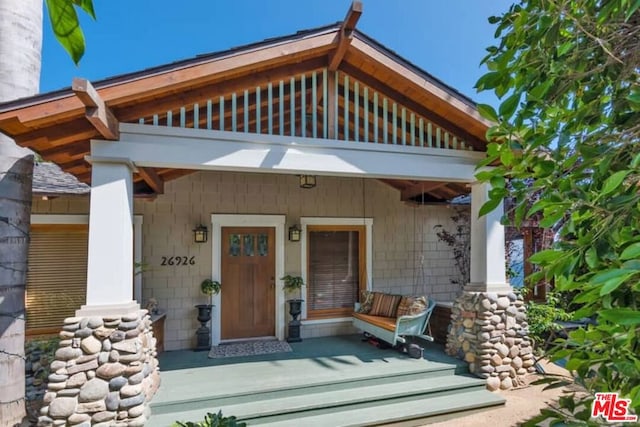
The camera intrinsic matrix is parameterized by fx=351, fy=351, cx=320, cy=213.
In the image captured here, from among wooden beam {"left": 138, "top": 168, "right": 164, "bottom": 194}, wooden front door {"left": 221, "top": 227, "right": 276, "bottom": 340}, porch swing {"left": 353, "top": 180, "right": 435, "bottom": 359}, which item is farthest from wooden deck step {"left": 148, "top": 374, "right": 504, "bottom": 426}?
wooden beam {"left": 138, "top": 168, "right": 164, "bottom": 194}

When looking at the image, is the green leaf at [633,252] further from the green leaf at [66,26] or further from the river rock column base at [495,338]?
the river rock column base at [495,338]

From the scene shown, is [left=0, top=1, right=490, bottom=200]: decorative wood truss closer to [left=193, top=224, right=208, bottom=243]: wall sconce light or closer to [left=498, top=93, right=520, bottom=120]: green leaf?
[left=193, top=224, right=208, bottom=243]: wall sconce light

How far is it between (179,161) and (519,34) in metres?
3.51

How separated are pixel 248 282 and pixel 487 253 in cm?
409

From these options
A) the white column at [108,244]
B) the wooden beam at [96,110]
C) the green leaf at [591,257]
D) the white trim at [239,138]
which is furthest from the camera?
the white trim at [239,138]

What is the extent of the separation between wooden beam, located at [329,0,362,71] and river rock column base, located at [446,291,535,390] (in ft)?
12.7

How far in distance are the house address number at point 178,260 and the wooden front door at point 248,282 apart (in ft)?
1.80

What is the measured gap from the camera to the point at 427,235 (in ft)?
25.0

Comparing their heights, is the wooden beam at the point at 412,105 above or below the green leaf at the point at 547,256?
above

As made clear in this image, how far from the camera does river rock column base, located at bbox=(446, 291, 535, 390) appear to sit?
496 centimetres

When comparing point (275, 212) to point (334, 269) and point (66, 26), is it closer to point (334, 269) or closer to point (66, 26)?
point (334, 269)

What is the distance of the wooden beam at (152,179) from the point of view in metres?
4.83
